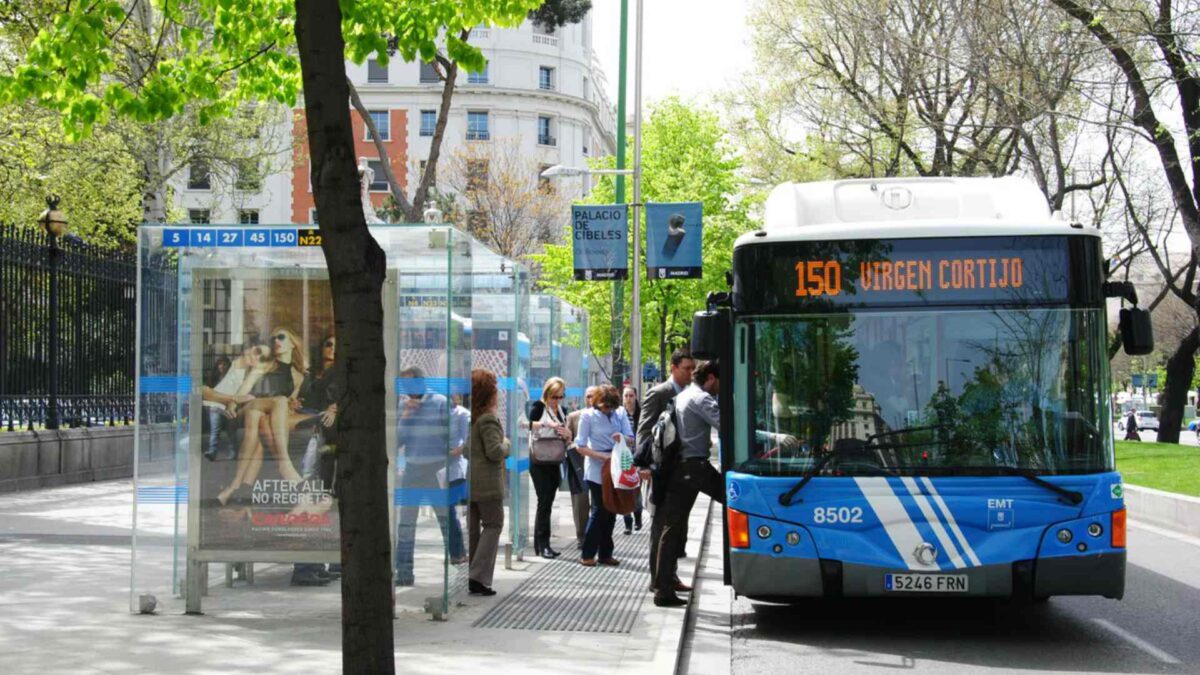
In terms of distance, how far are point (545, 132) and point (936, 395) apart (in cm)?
7049

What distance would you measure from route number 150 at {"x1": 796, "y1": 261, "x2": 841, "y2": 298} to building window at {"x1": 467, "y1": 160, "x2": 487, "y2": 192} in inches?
1848

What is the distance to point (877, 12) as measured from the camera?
29703 mm

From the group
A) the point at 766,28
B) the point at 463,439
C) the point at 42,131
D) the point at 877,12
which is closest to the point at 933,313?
the point at 463,439

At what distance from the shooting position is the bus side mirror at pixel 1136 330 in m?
9.41

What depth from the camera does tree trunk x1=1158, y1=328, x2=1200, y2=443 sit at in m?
38.5

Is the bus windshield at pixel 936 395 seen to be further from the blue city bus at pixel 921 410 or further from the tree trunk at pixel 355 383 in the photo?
the tree trunk at pixel 355 383

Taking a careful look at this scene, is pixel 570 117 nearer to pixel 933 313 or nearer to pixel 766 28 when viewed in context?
pixel 766 28

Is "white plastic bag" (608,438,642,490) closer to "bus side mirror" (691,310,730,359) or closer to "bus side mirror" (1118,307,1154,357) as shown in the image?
"bus side mirror" (691,310,730,359)

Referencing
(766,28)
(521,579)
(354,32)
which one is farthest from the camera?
(766,28)

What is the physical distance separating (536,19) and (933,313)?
→ 1962 centimetres

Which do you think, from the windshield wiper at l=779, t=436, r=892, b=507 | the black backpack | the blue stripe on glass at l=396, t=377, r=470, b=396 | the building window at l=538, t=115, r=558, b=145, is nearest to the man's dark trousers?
the black backpack

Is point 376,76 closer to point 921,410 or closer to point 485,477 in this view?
point 485,477

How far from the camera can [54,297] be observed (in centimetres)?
2000

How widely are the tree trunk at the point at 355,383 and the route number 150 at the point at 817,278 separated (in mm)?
5117
